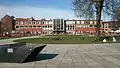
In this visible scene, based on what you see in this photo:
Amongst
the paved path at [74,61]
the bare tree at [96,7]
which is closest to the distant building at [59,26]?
the bare tree at [96,7]

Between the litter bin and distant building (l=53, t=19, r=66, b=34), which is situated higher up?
distant building (l=53, t=19, r=66, b=34)

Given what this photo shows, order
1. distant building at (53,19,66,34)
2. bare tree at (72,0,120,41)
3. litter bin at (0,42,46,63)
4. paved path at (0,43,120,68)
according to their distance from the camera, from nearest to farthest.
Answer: paved path at (0,43,120,68) → litter bin at (0,42,46,63) → bare tree at (72,0,120,41) → distant building at (53,19,66,34)

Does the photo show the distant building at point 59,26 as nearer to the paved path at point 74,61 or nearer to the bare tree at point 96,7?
the bare tree at point 96,7

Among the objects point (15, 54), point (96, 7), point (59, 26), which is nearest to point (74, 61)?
point (15, 54)

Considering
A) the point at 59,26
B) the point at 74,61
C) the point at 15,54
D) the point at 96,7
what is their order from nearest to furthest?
the point at 15,54 < the point at 74,61 < the point at 96,7 < the point at 59,26

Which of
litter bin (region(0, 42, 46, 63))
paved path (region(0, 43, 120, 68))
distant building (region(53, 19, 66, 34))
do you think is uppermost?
distant building (region(53, 19, 66, 34))

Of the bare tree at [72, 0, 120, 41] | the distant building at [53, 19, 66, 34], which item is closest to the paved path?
the bare tree at [72, 0, 120, 41]

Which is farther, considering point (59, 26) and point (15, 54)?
point (59, 26)

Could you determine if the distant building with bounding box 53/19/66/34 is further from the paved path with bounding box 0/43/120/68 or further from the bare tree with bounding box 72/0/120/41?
the paved path with bounding box 0/43/120/68

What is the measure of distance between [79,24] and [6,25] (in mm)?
51273

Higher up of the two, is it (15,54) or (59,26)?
(59,26)

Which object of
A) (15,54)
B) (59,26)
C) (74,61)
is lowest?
(74,61)

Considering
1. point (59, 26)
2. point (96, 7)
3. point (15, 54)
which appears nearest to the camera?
point (15, 54)

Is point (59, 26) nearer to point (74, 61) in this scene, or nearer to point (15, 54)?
point (74, 61)
